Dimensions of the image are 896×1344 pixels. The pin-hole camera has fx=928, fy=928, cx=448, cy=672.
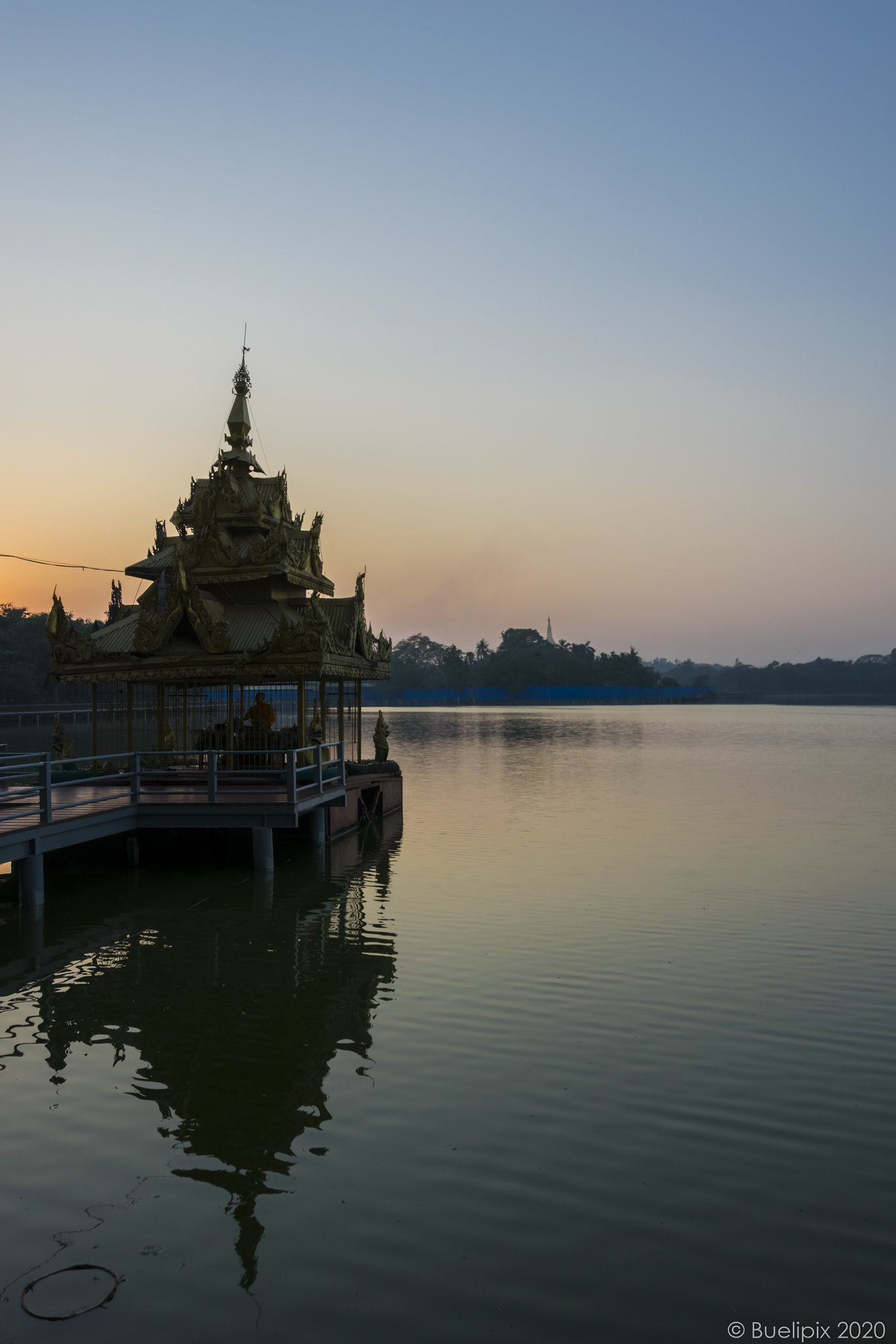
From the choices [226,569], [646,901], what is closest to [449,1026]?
[646,901]

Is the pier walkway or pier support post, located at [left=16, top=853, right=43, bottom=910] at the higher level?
the pier walkway

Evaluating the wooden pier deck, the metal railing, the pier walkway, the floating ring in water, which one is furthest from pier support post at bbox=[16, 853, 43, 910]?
the floating ring in water

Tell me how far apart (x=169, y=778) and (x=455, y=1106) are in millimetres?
14983

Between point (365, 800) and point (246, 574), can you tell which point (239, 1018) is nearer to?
point (246, 574)

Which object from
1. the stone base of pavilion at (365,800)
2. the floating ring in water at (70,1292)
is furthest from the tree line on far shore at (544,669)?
the floating ring in water at (70,1292)

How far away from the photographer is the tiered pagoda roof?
21906 millimetres

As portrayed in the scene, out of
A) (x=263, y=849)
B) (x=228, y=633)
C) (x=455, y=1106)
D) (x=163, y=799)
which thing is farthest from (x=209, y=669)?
(x=455, y=1106)

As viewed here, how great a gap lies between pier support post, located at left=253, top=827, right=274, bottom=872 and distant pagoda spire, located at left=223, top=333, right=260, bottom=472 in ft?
42.9

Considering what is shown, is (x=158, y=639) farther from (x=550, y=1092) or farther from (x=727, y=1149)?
(x=727, y=1149)

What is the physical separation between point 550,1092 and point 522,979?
3.37 metres

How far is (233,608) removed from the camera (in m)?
23.8

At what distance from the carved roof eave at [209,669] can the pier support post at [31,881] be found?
714 centimetres

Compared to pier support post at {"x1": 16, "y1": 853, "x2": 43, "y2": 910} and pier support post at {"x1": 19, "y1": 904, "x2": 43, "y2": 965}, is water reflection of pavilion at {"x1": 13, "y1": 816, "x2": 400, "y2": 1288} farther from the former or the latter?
pier support post at {"x1": 16, "y1": 853, "x2": 43, "y2": 910}

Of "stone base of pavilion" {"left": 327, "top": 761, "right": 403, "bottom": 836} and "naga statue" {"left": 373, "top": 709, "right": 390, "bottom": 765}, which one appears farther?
"naga statue" {"left": 373, "top": 709, "right": 390, "bottom": 765}
